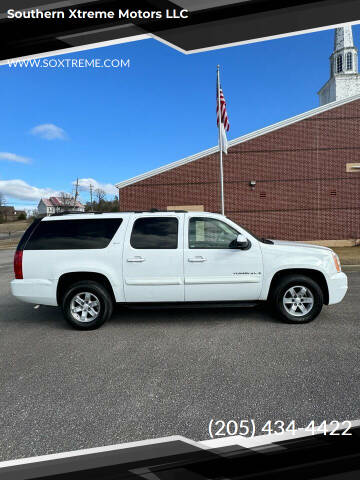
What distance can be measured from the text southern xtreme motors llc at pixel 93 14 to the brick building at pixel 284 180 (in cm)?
1471

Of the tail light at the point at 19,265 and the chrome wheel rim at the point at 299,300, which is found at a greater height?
the tail light at the point at 19,265

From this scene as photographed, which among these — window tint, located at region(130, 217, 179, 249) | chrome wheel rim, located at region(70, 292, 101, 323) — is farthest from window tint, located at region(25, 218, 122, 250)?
chrome wheel rim, located at region(70, 292, 101, 323)

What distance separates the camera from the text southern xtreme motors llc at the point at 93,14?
2.70 m

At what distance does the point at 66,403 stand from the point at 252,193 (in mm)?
16255

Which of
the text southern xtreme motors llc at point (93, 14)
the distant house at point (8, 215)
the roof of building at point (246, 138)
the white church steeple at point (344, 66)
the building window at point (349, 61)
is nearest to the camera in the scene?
the text southern xtreme motors llc at point (93, 14)

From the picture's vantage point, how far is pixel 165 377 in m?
3.12

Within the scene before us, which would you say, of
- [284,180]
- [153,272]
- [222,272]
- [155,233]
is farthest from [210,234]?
[284,180]

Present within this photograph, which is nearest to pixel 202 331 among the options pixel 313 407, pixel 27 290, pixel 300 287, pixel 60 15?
pixel 300 287

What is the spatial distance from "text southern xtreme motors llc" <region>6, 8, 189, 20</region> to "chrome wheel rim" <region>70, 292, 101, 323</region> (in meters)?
3.64

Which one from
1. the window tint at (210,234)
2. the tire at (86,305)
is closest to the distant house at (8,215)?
the tire at (86,305)

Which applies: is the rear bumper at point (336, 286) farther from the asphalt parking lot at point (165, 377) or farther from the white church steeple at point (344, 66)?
the white church steeple at point (344, 66)

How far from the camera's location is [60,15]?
2.74m

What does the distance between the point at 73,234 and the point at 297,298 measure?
392cm

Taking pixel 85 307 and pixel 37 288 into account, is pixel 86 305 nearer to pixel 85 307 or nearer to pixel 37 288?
pixel 85 307
